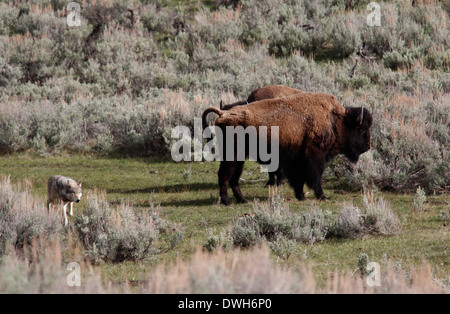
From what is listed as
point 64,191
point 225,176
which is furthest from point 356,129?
point 64,191

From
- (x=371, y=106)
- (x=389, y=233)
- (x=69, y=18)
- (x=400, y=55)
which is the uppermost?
(x=69, y=18)

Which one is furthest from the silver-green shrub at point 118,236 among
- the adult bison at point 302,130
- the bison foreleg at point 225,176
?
the adult bison at point 302,130

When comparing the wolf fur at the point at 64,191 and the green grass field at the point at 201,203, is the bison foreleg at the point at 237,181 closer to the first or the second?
the green grass field at the point at 201,203

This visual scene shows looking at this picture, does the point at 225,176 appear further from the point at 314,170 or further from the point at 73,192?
the point at 73,192

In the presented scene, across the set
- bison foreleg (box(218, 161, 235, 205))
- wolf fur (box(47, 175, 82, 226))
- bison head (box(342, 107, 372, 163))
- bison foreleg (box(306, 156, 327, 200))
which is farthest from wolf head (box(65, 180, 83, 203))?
bison head (box(342, 107, 372, 163))

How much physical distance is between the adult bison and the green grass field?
0.52 m

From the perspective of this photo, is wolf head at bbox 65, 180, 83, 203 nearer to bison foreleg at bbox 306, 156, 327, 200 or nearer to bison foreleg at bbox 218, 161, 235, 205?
bison foreleg at bbox 218, 161, 235, 205

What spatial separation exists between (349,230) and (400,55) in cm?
1302

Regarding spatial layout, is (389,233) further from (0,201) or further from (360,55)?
(360,55)

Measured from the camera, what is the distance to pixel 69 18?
26.3m

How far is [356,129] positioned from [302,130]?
1.20 m

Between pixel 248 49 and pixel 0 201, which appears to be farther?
pixel 248 49
